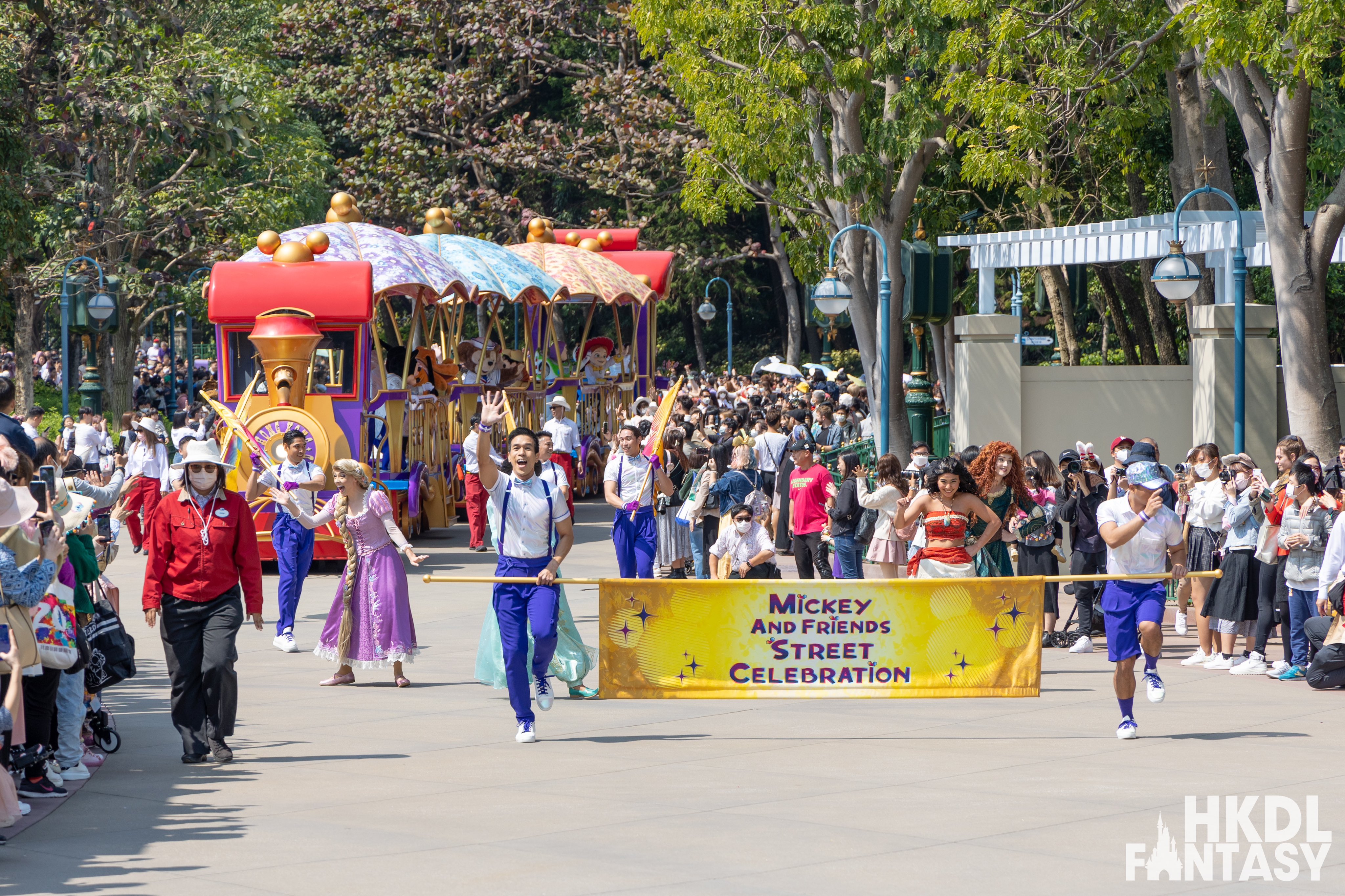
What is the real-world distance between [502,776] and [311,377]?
36.7ft

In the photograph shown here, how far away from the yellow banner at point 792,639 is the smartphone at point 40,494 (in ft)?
11.7

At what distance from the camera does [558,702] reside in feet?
36.8

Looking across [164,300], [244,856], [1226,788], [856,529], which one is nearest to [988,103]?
[856,529]

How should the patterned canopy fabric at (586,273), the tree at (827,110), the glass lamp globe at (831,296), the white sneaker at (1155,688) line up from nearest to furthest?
the white sneaker at (1155,688) < the glass lamp globe at (831,296) < the tree at (827,110) < the patterned canopy fabric at (586,273)

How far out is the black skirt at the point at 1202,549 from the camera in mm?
13273

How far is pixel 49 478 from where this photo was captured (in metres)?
8.34

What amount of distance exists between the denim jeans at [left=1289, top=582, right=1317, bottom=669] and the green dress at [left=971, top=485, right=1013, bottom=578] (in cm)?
205

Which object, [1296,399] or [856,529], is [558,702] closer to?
[856,529]

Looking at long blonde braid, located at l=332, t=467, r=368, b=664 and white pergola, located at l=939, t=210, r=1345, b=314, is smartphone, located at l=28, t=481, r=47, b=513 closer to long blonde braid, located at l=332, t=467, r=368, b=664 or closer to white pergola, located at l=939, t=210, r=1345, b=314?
long blonde braid, located at l=332, t=467, r=368, b=664

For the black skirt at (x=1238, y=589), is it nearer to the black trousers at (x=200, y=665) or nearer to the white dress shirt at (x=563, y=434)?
the black trousers at (x=200, y=665)

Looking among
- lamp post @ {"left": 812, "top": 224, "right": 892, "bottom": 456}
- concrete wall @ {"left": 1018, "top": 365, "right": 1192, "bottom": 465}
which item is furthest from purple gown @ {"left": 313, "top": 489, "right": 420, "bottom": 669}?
concrete wall @ {"left": 1018, "top": 365, "right": 1192, "bottom": 465}

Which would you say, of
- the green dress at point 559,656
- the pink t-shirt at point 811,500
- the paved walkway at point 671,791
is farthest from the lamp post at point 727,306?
the paved walkway at point 671,791

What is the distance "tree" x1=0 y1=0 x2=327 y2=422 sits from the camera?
25.7 metres

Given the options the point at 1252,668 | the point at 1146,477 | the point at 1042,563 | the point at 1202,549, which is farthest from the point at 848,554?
the point at 1146,477
